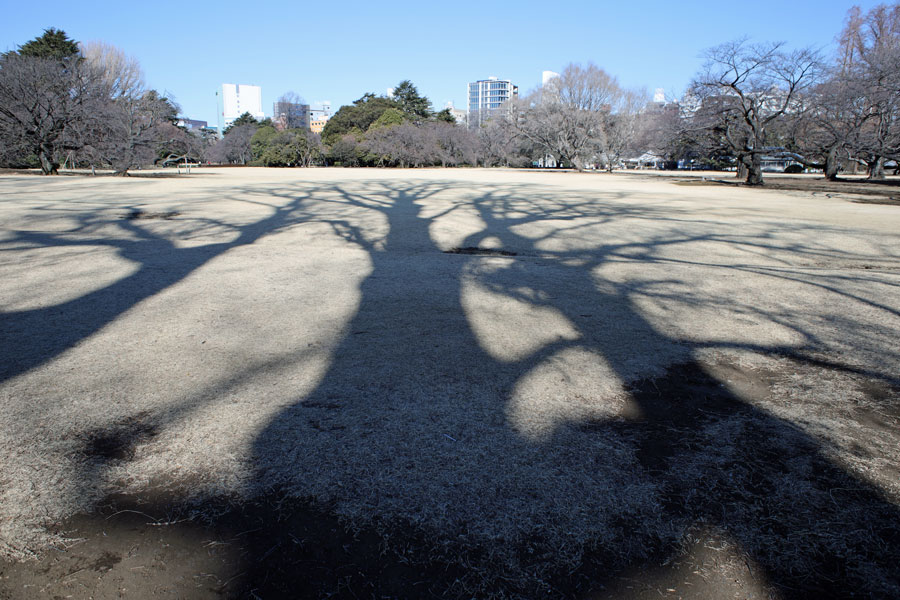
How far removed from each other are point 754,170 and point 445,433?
26768mm

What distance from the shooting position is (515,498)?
190 centimetres

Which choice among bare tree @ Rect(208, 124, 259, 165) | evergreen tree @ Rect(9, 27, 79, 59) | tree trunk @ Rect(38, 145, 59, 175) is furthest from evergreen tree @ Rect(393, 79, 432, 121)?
tree trunk @ Rect(38, 145, 59, 175)

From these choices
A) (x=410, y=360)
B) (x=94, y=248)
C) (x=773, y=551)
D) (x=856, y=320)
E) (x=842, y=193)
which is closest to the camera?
(x=773, y=551)

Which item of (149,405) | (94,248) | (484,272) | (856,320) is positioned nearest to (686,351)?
(856,320)

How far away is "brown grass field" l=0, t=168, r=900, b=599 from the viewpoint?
5.27ft

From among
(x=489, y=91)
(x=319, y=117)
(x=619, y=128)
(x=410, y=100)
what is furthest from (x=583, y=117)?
(x=489, y=91)

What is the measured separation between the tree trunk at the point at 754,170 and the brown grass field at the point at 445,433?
838 inches

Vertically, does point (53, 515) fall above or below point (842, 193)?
below

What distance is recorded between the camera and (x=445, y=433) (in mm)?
2348

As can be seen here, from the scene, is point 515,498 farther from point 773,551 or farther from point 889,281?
point 889,281

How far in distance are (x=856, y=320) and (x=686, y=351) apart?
1797mm

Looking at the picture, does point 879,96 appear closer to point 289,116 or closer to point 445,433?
point 445,433

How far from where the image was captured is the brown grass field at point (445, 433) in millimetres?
1606

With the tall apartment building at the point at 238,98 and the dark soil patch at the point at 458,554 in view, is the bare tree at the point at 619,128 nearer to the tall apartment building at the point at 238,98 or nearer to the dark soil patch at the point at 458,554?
the dark soil patch at the point at 458,554
